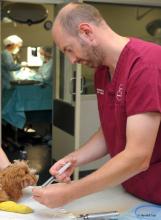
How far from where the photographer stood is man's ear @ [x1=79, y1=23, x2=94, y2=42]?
1.10 m

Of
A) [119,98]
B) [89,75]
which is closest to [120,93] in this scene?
[119,98]

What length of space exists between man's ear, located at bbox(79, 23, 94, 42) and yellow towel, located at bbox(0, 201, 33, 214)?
565 mm

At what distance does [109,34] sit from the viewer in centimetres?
115

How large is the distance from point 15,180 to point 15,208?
164mm

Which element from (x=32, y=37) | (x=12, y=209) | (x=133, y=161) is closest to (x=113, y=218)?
(x=133, y=161)

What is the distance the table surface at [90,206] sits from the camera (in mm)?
1189

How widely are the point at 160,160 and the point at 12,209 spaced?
1.64 feet

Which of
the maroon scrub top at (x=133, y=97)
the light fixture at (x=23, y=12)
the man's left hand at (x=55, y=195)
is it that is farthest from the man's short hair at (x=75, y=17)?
the light fixture at (x=23, y=12)

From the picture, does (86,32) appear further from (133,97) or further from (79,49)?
(133,97)

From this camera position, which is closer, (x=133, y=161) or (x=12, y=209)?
(x=133, y=161)

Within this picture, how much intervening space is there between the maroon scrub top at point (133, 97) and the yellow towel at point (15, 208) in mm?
343

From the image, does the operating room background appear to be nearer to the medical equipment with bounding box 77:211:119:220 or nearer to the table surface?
the table surface

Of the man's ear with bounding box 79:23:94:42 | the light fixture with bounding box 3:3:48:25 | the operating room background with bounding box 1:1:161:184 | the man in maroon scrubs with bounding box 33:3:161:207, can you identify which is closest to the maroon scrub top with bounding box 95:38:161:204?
the man in maroon scrubs with bounding box 33:3:161:207

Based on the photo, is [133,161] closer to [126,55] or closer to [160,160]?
[160,160]
